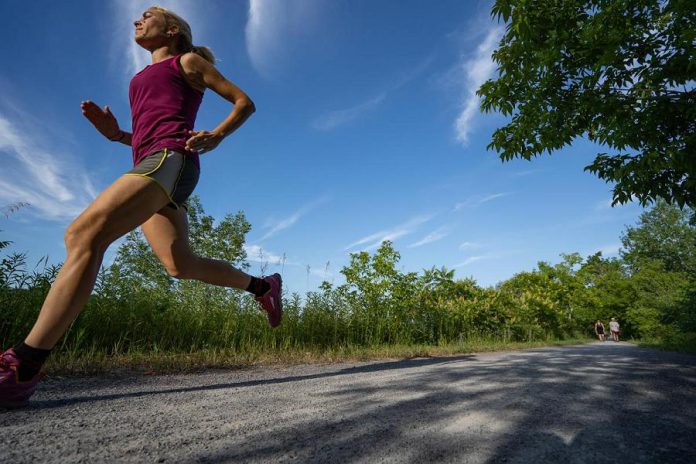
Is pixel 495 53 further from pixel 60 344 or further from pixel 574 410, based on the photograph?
pixel 60 344

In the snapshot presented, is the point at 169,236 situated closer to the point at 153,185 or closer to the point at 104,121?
the point at 153,185

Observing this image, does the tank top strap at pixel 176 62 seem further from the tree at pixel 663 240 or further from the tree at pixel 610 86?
the tree at pixel 663 240

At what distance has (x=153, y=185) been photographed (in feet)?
7.16

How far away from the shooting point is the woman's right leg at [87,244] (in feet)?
6.48

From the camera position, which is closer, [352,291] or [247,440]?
[247,440]

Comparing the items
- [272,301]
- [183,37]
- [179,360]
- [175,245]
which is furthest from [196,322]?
[183,37]

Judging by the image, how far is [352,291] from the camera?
8617 millimetres

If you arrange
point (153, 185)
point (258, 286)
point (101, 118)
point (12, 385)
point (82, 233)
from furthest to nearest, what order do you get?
1. point (258, 286)
2. point (101, 118)
3. point (153, 185)
4. point (82, 233)
5. point (12, 385)

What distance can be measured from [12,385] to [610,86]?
6.58 metres

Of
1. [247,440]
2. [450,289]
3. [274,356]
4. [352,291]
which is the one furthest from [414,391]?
[450,289]

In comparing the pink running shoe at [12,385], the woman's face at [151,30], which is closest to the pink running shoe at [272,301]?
the pink running shoe at [12,385]

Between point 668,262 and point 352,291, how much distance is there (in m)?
46.9

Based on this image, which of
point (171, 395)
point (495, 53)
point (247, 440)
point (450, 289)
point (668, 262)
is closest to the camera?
point (247, 440)

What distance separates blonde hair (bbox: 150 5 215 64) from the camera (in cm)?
272
